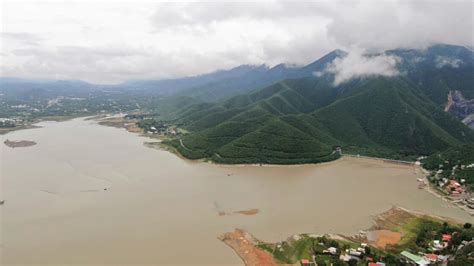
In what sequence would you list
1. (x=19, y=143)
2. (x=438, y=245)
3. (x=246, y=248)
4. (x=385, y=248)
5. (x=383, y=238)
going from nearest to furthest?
1. (x=246, y=248)
2. (x=438, y=245)
3. (x=385, y=248)
4. (x=383, y=238)
5. (x=19, y=143)

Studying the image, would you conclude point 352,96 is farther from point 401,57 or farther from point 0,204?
point 0,204

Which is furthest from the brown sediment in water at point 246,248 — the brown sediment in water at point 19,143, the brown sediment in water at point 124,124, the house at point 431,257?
the brown sediment in water at point 124,124

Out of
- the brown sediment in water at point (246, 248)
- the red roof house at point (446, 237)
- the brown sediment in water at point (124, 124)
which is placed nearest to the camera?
the brown sediment in water at point (246, 248)

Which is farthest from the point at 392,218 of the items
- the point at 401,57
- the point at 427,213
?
the point at 401,57

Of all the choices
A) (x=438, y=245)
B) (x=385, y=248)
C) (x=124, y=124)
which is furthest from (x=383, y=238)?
(x=124, y=124)

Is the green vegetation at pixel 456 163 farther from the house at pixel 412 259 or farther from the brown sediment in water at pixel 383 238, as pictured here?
the house at pixel 412 259

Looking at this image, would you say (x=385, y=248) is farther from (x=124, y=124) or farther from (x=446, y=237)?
(x=124, y=124)

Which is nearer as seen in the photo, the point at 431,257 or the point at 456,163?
the point at 431,257
